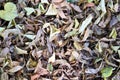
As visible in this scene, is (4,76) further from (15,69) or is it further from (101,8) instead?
(101,8)

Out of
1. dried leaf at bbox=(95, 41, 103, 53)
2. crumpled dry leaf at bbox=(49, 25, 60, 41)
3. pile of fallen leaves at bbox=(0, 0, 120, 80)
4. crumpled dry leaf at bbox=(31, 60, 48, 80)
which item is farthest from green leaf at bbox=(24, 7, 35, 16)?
dried leaf at bbox=(95, 41, 103, 53)

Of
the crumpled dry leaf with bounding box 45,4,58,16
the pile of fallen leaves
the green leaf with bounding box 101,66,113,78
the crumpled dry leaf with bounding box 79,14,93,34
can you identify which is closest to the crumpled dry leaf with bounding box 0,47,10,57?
the pile of fallen leaves

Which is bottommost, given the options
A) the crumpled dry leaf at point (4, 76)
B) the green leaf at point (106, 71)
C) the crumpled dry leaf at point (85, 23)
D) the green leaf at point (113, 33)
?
the green leaf at point (106, 71)

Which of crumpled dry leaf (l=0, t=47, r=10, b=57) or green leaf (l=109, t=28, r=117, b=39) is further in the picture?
green leaf (l=109, t=28, r=117, b=39)

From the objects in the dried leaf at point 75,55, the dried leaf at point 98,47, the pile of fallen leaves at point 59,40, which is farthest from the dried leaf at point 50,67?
the dried leaf at point 98,47

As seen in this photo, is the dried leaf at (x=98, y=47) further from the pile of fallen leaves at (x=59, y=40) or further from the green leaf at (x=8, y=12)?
the green leaf at (x=8, y=12)

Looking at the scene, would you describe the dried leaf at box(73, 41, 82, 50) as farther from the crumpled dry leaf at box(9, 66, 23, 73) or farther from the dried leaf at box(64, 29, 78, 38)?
the crumpled dry leaf at box(9, 66, 23, 73)

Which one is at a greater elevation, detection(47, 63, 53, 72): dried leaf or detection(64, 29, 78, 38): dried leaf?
detection(64, 29, 78, 38): dried leaf

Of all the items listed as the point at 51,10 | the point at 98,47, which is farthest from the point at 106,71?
the point at 51,10

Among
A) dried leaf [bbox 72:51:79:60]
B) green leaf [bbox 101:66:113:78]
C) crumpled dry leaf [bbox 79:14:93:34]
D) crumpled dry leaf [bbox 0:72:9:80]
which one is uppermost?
crumpled dry leaf [bbox 79:14:93:34]
